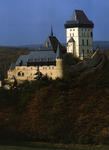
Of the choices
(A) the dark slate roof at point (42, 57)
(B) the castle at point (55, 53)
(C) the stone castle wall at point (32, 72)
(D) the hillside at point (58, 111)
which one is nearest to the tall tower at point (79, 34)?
(B) the castle at point (55, 53)

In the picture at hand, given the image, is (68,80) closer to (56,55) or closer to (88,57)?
(56,55)

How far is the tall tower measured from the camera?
57.3 meters

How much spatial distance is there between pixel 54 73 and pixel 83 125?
510 inches

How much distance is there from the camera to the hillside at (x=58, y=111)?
3850cm

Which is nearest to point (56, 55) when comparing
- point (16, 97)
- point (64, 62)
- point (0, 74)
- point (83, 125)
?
point (64, 62)

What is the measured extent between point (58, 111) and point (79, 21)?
20081 mm

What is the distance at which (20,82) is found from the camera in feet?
174

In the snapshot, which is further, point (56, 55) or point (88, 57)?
point (88, 57)

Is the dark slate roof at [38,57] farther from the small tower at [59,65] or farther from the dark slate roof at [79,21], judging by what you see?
the dark slate roof at [79,21]

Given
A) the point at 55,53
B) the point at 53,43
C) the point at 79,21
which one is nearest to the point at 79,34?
the point at 79,21

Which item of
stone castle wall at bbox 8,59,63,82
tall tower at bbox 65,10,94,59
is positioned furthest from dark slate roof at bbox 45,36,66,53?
stone castle wall at bbox 8,59,63,82

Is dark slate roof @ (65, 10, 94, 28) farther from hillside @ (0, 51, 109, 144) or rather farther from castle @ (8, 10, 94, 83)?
hillside @ (0, 51, 109, 144)

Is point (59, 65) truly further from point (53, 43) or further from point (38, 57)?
point (53, 43)

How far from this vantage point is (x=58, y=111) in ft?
133
